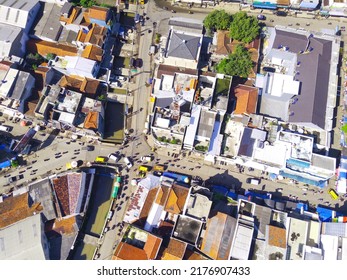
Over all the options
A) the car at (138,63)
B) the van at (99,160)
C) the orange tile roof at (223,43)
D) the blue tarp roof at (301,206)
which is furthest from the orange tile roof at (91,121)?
the blue tarp roof at (301,206)

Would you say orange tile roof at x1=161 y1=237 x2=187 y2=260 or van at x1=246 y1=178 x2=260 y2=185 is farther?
van at x1=246 y1=178 x2=260 y2=185

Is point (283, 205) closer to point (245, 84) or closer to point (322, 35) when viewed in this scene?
point (245, 84)

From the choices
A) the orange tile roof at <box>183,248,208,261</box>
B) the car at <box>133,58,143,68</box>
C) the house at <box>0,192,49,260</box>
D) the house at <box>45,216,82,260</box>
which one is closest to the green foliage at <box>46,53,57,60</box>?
the car at <box>133,58,143,68</box>

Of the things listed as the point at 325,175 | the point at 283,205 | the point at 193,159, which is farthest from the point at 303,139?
the point at 193,159

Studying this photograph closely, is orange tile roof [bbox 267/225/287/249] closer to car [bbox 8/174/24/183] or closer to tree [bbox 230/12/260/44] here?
tree [bbox 230/12/260/44]

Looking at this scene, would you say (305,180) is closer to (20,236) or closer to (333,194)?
(333,194)

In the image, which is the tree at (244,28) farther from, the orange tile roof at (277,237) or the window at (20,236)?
the window at (20,236)
